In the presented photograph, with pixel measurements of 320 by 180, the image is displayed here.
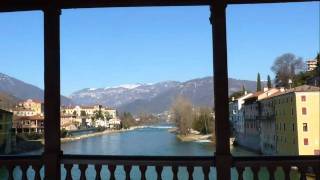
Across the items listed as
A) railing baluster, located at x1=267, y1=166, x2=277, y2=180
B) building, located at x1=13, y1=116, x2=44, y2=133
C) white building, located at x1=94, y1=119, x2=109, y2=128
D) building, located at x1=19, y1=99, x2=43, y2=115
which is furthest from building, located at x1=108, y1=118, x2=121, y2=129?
railing baluster, located at x1=267, y1=166, x2=277, y2=180

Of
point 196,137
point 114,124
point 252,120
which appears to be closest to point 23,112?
point 196,137

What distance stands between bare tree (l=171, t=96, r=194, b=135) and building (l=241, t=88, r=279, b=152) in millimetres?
31039

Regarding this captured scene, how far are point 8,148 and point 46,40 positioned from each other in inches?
1878

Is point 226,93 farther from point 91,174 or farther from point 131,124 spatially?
point 131,124

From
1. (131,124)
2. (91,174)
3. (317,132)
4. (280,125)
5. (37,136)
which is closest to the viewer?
(91,174)

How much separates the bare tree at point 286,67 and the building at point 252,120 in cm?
784

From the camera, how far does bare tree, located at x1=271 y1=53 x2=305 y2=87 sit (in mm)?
71062

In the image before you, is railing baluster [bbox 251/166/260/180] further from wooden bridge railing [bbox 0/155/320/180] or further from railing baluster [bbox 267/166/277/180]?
railing baluster [bbox 267/166/277/180]

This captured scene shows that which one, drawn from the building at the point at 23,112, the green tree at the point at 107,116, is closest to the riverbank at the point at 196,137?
the building at the point at 23,112

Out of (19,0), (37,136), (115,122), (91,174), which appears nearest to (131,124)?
(115,122)

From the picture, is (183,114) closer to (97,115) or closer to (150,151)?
(150,151)

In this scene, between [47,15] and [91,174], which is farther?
[91,174]

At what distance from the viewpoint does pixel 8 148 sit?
4978 cm

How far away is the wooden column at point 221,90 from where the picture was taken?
16.4 feet
